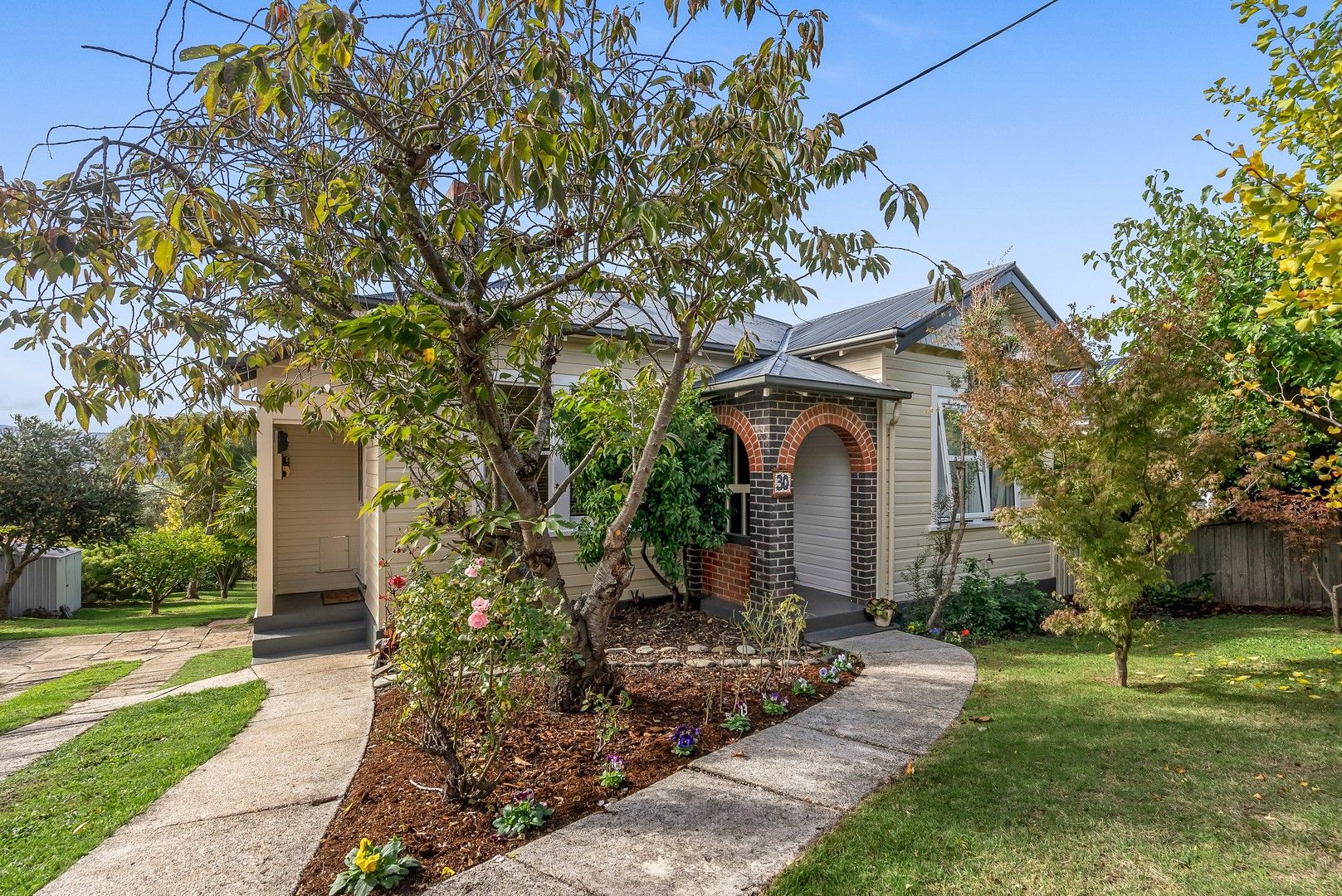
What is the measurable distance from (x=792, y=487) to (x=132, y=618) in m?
13.9

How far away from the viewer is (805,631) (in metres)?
7.96

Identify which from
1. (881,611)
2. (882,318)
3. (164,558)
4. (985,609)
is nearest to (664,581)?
(881,611)

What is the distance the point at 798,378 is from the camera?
7.87 m

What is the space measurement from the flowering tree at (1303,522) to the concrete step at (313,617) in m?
12.9

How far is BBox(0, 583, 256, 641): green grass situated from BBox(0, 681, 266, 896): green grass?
677 cm

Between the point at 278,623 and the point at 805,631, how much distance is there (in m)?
6.92

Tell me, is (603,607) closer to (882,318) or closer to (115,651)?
(882,318)

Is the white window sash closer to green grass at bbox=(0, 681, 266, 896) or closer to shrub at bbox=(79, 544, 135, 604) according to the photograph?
green grass at bbox=(0, 681, 266, 896)

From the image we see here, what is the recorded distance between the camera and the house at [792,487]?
320 inches

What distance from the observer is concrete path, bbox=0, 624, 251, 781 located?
17.9ft

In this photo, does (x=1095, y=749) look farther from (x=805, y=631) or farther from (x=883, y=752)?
(x=805, y=631)

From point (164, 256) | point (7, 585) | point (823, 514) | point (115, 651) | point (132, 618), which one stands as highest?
point (164, 256)

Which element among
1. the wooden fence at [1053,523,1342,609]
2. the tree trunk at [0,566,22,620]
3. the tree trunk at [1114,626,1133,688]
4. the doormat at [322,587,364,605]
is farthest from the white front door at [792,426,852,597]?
the tree trunk at [0,566,22,620]

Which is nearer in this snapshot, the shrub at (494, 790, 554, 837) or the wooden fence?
the shrub at (494, 790, 554, 837)
